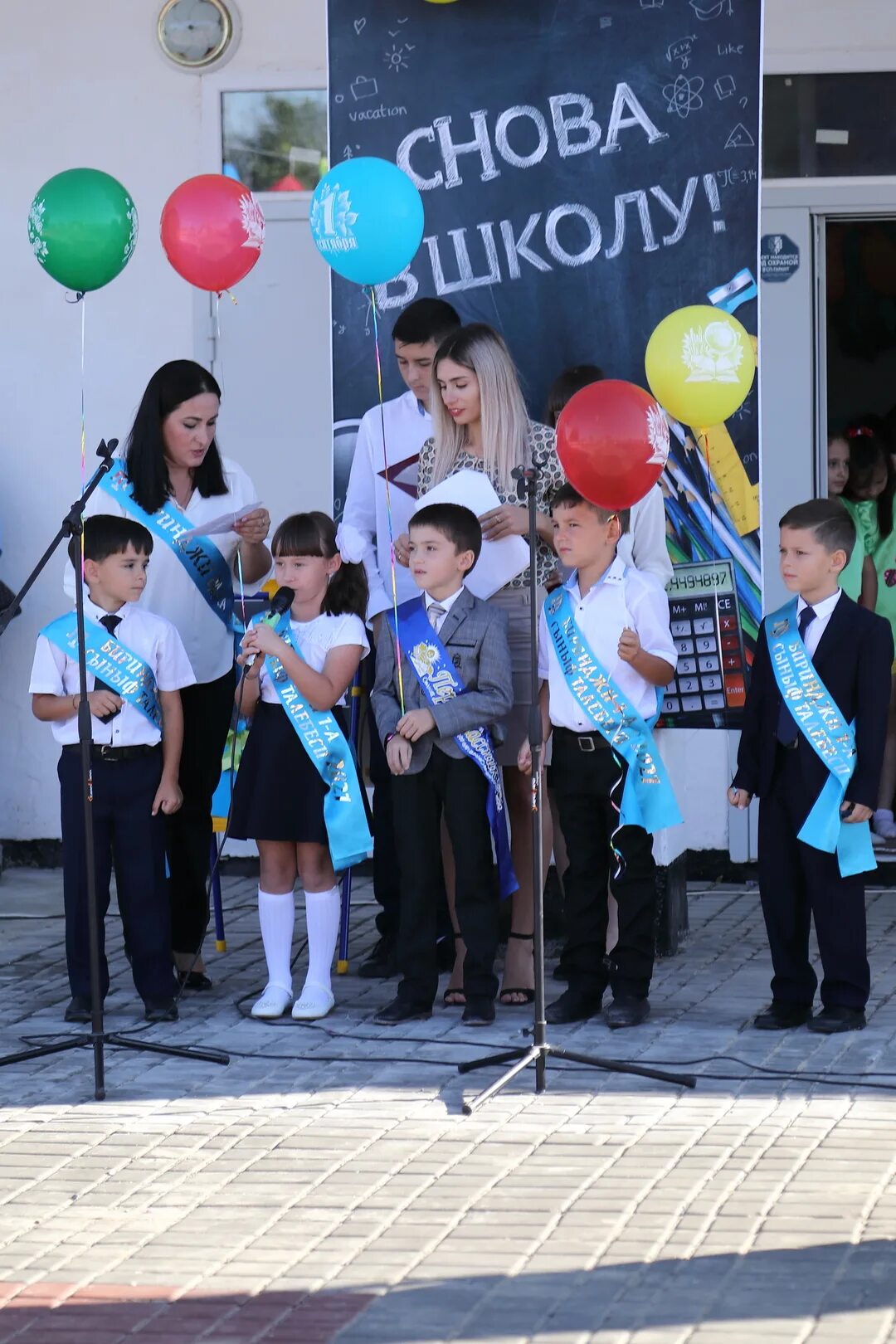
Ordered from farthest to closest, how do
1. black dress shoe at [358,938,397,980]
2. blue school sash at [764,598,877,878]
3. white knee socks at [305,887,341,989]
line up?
black dress shoe at [358,938,397,980]
white knee socks at [305,887,341,989]
blue school sash at [764,598,877,878]

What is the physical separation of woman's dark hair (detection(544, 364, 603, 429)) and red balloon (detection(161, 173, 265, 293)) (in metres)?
1.05

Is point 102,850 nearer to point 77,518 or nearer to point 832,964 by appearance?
point 77,518

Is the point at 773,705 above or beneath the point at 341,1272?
above

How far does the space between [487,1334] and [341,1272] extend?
1.32 feet

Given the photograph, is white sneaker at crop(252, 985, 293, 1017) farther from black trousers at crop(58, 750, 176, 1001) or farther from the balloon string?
the balloon string

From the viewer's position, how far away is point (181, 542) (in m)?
6.15

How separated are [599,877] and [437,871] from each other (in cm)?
48

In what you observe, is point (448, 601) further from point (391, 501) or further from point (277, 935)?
point (277, 935)

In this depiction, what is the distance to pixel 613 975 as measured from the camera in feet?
18.9

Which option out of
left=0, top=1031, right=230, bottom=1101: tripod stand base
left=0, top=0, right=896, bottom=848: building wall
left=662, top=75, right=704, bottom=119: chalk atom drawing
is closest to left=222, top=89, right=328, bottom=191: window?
left=0, top=0, right=896, bottom=848: building wall

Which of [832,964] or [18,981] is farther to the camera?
[18,981]

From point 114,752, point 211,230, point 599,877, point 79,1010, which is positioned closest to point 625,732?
point 599,877

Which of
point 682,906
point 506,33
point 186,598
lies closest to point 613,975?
point 682,906

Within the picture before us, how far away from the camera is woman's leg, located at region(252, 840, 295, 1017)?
19.5ft
